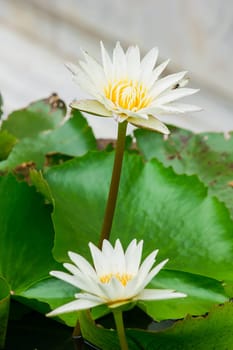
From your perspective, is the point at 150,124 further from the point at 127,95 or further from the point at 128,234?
the point at 128,234

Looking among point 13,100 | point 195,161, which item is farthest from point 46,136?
point 13,100

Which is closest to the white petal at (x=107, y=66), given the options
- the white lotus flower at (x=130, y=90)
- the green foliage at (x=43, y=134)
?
the white lotus flower at (x=130, y=90)

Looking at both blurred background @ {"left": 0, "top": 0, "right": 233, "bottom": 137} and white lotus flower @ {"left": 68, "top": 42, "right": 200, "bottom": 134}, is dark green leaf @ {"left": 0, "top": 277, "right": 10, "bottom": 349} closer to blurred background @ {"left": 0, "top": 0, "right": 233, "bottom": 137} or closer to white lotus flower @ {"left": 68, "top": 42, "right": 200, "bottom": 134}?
white lotus flower @ {"left": 68, "top": 42, "right": 200, "bottom": 134}

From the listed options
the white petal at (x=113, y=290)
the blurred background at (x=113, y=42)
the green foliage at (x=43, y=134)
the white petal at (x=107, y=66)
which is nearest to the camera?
the white petal at (x=113, y=290)

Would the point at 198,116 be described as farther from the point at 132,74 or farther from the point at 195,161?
the point at 132,74

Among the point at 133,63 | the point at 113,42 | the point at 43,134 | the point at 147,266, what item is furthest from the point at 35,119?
the point at 113,42

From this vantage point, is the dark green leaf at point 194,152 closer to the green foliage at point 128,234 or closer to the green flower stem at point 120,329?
A: the green foliage at point 128,234
